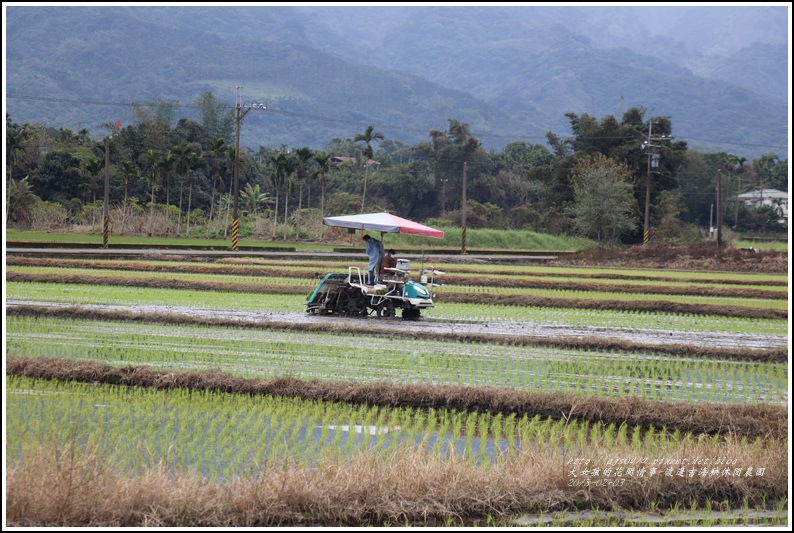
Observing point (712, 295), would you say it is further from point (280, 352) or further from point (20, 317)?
point (20, 317)

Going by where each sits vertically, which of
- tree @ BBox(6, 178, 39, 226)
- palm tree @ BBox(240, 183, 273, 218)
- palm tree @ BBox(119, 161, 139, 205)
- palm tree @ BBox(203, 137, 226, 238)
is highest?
palm tree @ BBox(203, 137, 226, 238)

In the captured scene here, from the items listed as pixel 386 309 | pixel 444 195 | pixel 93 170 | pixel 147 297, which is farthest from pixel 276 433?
pixel 444 195

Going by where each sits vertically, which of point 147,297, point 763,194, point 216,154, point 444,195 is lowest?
point 147,297

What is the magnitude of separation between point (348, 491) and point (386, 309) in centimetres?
1096

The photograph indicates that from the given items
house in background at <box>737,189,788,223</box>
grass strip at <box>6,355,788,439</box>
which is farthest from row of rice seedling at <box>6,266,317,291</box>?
house in background at <box>737,189,788,223</box>

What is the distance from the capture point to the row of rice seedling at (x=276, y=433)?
6238mm

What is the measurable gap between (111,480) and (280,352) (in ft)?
19.7

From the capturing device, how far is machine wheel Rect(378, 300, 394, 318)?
642 inches

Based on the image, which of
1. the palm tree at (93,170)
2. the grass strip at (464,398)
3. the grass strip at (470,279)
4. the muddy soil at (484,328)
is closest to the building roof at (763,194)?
the palm tree at (93,170)

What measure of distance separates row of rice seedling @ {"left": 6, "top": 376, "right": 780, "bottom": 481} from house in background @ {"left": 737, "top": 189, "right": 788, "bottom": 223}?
249 ft

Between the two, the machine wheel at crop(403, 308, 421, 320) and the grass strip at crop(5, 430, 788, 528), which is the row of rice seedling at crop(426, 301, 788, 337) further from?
the grass strip at crop(5, 430, 788, 528)

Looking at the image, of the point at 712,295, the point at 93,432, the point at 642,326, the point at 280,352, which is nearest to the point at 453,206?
the point at 712,295

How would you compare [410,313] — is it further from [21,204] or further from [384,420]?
[21,204]

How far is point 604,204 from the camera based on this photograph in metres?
53.0
